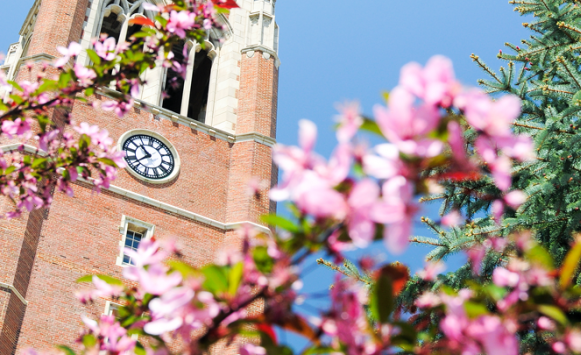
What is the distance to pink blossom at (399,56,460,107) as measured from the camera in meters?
1.98

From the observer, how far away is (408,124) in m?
1.90

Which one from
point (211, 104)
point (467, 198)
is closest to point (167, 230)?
point (211, 104)

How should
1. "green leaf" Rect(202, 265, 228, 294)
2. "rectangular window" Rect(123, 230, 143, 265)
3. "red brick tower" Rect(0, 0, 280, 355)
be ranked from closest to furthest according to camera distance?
"green leaf" Rect(202, 265, 228, 294)
"red brick tower" Rect(0, 0, 280, 355)
"rectangular window" Rect(123, 230, 143, 265)

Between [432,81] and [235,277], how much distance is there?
836 millimetres

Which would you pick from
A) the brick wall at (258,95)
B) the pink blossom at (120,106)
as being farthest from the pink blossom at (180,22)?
the brick wall at (258,95)

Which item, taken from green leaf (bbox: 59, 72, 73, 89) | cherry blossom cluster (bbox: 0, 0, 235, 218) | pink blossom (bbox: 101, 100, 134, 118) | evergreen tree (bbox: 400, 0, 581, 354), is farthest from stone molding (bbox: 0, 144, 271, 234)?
green leaf (bbox: 59, 72, 73, 89)

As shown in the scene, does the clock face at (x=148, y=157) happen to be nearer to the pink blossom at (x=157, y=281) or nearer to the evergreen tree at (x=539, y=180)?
the evergreen tree at (x=539, y=180)

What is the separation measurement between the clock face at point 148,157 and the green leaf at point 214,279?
1787 cm

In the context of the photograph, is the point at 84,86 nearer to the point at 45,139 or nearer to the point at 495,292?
the point at 45,139

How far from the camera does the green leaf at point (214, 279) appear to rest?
7.03 ft

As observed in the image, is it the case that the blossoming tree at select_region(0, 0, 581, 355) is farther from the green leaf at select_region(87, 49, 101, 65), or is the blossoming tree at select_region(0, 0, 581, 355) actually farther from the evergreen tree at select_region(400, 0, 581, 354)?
the evergreen tree at select_region(400, 0, 581, 354)

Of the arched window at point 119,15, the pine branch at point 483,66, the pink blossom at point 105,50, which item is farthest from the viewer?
the arched window at point 119,15

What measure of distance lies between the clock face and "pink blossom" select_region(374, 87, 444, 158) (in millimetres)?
18243

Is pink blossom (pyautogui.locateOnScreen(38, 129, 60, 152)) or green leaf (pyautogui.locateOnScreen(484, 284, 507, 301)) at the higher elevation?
pink blossom (pyautogui.locateOnScreen(38, 129, 60, 152))
